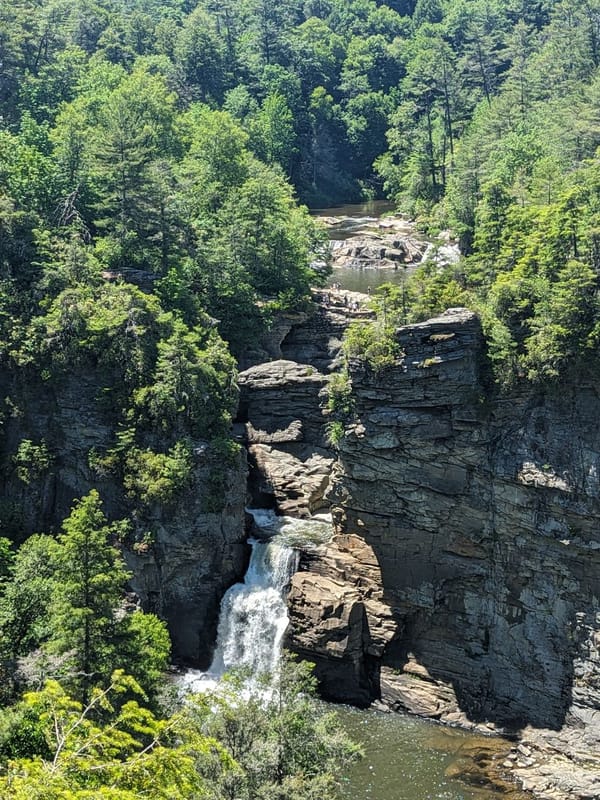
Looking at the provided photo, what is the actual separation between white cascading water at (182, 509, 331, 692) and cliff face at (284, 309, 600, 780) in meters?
1.45

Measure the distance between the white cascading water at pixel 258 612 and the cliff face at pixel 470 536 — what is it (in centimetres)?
145

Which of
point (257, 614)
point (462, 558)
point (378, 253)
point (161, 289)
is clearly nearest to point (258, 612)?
point (257, 614)

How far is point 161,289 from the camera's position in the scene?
49000 millimetres

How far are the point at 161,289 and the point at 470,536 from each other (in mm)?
20740

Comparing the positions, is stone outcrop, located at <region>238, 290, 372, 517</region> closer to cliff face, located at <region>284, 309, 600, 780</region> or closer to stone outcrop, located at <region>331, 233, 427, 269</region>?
cliff face, located at <region>284, 309, 600, 780</region>

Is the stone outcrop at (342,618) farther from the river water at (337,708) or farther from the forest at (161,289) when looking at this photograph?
the forest at (161,289)

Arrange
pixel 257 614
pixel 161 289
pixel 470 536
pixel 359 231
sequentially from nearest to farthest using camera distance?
pixel 470 536 → pixel 257 614 → pixel 161 289 → pixel 359 231

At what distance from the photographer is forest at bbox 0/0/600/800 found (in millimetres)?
27000

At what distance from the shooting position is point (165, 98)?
7200 cm

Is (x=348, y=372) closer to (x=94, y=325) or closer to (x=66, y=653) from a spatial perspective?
(x=94, y=325)

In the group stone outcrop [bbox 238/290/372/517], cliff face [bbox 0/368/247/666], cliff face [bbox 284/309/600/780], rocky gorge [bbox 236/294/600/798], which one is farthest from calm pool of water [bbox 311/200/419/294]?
cliff face [bbox 0/368/247/666]

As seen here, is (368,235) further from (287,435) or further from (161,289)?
(287,435)

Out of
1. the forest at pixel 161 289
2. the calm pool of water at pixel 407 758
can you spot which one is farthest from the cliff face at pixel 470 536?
the forest at pixel 161 289

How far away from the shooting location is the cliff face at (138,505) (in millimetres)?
41938
